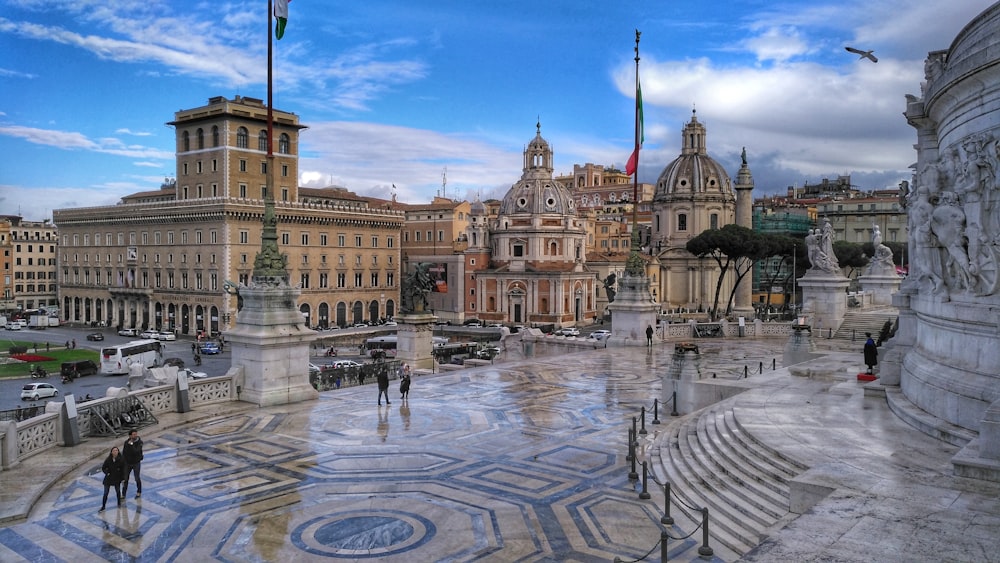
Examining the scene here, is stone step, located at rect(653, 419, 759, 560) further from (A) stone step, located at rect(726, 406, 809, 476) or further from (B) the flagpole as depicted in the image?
(B) the flagpole

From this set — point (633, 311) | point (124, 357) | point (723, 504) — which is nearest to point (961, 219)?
point (723, 504)

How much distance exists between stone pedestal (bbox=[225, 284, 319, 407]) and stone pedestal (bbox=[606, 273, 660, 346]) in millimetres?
14859

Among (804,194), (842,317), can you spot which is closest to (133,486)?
(842,317)

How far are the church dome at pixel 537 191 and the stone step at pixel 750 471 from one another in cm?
6577

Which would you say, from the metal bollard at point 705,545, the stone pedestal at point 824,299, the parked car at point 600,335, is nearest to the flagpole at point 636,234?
the parked car at point 600,335

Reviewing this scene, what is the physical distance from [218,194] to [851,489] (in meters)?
66.9

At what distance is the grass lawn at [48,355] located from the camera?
131 ft

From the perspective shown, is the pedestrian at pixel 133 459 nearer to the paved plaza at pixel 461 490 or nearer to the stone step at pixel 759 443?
the paved plaza at pixel 461 490

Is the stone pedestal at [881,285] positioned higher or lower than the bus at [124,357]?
higher

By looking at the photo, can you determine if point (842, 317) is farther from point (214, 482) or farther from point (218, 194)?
point (218, 194)

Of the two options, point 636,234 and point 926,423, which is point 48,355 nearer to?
point 636,234

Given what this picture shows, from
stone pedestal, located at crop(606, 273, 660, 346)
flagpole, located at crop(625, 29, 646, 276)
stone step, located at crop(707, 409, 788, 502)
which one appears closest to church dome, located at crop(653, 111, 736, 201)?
flagpole, located at crop(625, 29, 646, 276)

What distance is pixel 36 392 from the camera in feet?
103

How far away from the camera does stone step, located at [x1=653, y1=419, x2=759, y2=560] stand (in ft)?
30.1
